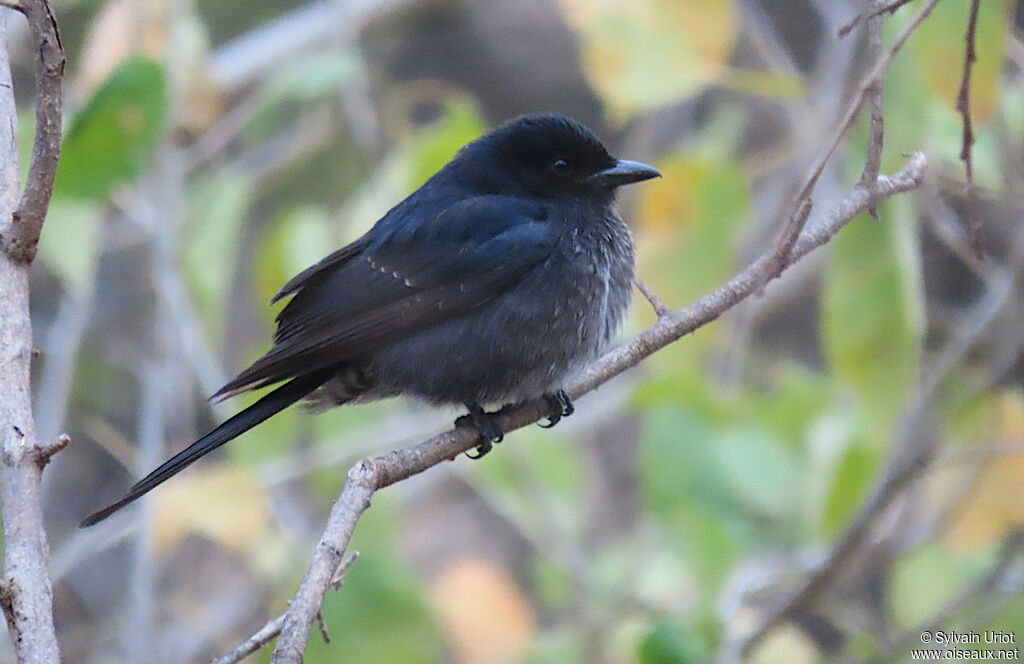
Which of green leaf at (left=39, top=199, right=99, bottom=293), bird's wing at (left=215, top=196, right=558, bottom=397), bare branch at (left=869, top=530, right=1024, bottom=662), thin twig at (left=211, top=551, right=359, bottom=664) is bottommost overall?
bare branch at (left=869, top=530, right=1024, bottom=662)

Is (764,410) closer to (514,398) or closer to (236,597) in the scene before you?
(514,398)

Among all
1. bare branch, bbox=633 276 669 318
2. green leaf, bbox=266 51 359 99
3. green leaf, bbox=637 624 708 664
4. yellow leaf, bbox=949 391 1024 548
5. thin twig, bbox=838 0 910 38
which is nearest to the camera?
thin twig, bbox=838 0 910 38

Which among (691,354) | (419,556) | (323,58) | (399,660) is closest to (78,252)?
(323,58)

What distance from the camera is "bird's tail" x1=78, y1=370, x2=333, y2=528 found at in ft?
7.64

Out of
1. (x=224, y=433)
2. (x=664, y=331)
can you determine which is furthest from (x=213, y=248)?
(x=664, y=331)

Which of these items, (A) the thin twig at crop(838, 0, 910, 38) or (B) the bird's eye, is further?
(B) the bird's eye

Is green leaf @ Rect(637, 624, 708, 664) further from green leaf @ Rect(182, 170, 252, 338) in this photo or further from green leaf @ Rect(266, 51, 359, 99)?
green leaf @ Rect(266, 51, 359, 99)

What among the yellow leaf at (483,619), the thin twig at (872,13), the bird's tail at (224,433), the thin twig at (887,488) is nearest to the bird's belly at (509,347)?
the bird's tail at (224,433)

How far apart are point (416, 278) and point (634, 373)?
2758mm

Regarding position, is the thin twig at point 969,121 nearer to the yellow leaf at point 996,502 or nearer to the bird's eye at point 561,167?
the bird's eye at point 561,167

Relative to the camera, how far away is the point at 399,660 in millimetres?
3557

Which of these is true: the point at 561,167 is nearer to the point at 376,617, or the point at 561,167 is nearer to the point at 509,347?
the point at 509,347

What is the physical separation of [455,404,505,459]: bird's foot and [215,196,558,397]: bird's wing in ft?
0.92

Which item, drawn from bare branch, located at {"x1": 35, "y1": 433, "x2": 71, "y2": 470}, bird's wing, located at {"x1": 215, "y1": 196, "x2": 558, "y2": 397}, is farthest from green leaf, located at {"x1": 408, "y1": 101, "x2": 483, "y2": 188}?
bare branch, located at {"x1": 35, "y1": 433, "x2": 71, "y2": 470}
